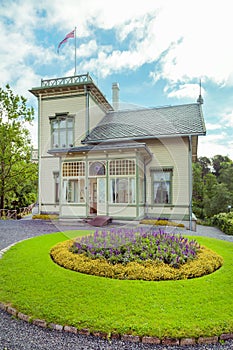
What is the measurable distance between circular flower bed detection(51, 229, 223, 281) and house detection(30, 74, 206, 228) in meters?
5.17

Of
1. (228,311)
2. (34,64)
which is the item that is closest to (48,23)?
(34,64)

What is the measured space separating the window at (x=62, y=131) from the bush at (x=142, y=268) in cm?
1027

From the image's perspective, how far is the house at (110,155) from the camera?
12.4 meters

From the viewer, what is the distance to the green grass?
11.9 feet

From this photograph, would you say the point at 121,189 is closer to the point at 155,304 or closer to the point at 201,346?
the point at 155,304

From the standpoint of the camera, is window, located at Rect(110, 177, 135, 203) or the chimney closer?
window, located at Rect(110, 177, 135, 203)

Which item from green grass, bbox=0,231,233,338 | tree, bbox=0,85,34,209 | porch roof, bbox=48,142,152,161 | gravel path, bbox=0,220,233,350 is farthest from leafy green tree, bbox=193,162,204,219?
gravel path, bbox=0,220,233,350

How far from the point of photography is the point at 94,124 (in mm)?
16484

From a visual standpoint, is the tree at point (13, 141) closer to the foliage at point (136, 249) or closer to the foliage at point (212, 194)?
the foliage at point (136, 249)

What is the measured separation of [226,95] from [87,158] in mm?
11486

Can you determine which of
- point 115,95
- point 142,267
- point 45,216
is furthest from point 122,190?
point 115,95

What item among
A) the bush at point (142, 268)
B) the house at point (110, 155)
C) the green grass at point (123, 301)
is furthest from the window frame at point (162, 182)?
the green grass at point (123, 301)

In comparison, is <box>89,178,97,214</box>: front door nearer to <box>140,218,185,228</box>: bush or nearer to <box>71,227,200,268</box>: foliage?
<box>140,218,185,228</box>: bush

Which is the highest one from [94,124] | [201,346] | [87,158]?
[94,124]
